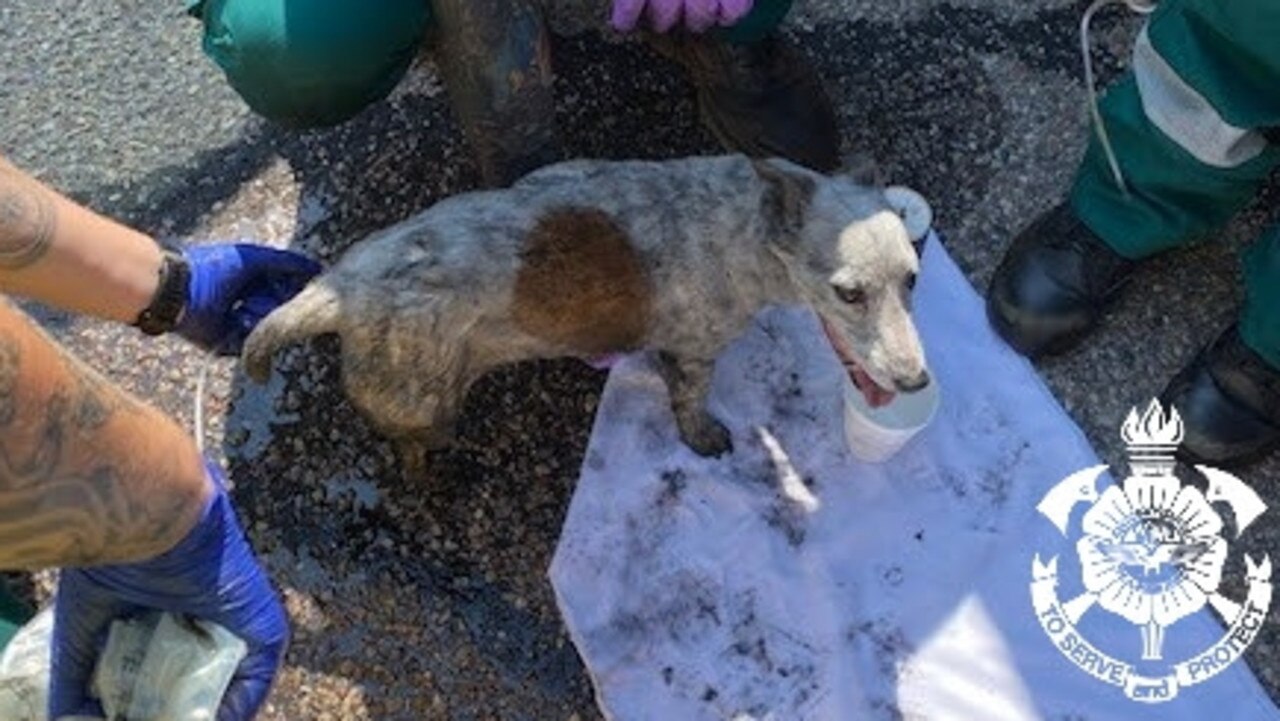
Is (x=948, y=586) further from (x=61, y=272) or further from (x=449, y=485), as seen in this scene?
(x=61, y=272)

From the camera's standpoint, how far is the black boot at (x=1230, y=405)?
2830 mm

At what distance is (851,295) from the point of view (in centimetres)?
246

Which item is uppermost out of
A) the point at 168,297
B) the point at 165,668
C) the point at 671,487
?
the point at 168,297

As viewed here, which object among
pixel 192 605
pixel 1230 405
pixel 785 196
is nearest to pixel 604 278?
pixel 785 196

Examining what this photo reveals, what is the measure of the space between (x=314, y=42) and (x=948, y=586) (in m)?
1.55

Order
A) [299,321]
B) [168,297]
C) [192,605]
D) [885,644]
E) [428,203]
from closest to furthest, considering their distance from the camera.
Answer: [192,605]
[299,321]
[168,297]
[885,644]
[428,203]

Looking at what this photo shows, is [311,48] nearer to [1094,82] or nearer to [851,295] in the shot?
[851,295]

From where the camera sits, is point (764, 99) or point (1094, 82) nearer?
point (764, 99)

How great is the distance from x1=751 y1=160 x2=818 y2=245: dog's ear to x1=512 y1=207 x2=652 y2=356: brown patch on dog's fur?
252 millimetres

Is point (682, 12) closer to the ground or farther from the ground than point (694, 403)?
farther from the ground

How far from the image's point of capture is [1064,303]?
2979 mm

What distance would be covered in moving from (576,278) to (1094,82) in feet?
4.72

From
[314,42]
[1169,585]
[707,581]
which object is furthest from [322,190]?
[1169,585]

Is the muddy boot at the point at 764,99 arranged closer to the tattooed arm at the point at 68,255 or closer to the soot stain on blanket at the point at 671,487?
the soot stain on blanket at the point at 671,487
